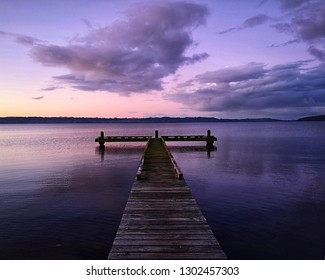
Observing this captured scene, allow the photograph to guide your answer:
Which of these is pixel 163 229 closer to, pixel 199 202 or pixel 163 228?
pixel 163 228

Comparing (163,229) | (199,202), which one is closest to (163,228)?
(163,229)

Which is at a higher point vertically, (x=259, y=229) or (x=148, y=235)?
(x=148, y=235)

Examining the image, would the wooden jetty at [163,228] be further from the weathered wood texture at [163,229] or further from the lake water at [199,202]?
the lake water at [199,202]

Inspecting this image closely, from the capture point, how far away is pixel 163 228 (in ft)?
23.1

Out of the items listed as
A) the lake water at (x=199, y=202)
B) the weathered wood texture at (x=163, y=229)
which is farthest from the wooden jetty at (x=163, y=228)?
the lake water at (x=199, y=202)

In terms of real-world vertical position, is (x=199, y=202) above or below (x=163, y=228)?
below

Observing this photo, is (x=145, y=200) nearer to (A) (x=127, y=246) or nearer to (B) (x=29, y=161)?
(A) (x=127, y=246)

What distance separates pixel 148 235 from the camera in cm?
661

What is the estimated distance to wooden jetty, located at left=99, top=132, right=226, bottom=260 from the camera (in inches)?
227

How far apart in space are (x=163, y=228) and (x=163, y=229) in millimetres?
59

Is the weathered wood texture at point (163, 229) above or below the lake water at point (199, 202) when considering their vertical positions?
above

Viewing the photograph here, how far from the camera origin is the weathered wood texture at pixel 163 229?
227 inches
